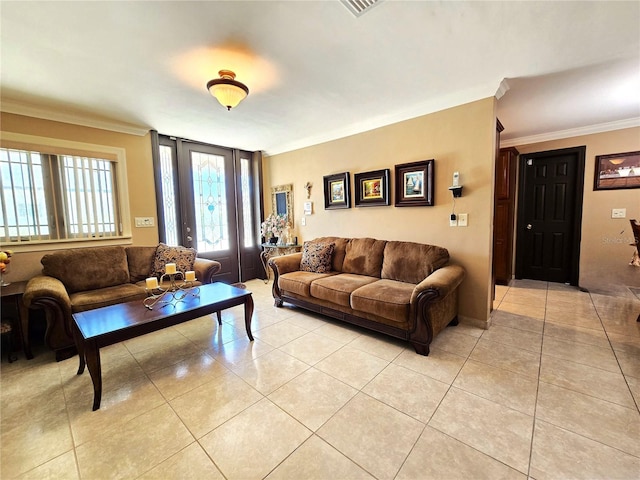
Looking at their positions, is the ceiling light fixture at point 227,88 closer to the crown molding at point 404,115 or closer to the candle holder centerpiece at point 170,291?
the candle holder centerpiece at point 170,291

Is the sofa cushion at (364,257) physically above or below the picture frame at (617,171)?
below

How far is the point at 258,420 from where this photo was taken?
63.9 inches

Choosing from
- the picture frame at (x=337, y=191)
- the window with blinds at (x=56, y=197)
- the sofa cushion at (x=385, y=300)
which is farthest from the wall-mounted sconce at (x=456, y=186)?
the window with blinds at (x=56, y=197)

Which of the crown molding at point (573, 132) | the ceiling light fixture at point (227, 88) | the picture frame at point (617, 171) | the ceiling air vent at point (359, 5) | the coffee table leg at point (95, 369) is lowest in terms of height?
the coffee table leg at point (95, 369)

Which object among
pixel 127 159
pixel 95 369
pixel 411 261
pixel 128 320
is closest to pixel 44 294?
pixel 128 320

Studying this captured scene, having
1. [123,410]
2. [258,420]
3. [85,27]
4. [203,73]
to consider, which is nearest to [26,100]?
[85,27]

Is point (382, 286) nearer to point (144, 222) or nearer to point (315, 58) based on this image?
point (315, 58)

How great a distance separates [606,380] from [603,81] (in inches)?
104

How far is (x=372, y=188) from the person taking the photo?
3.57 meters

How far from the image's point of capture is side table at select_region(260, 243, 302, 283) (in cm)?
460

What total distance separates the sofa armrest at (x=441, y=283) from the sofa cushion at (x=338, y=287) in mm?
708

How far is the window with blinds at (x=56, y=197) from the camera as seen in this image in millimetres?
2766

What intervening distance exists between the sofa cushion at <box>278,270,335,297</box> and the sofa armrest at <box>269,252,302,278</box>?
9 centimetres

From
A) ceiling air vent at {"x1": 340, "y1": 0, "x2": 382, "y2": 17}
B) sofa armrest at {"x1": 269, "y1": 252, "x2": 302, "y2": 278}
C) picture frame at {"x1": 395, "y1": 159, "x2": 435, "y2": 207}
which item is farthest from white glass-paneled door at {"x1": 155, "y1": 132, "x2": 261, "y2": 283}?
ceiling air vent at {"x1": 340, "y1": 0, "x2": 382, "y2": 17}
